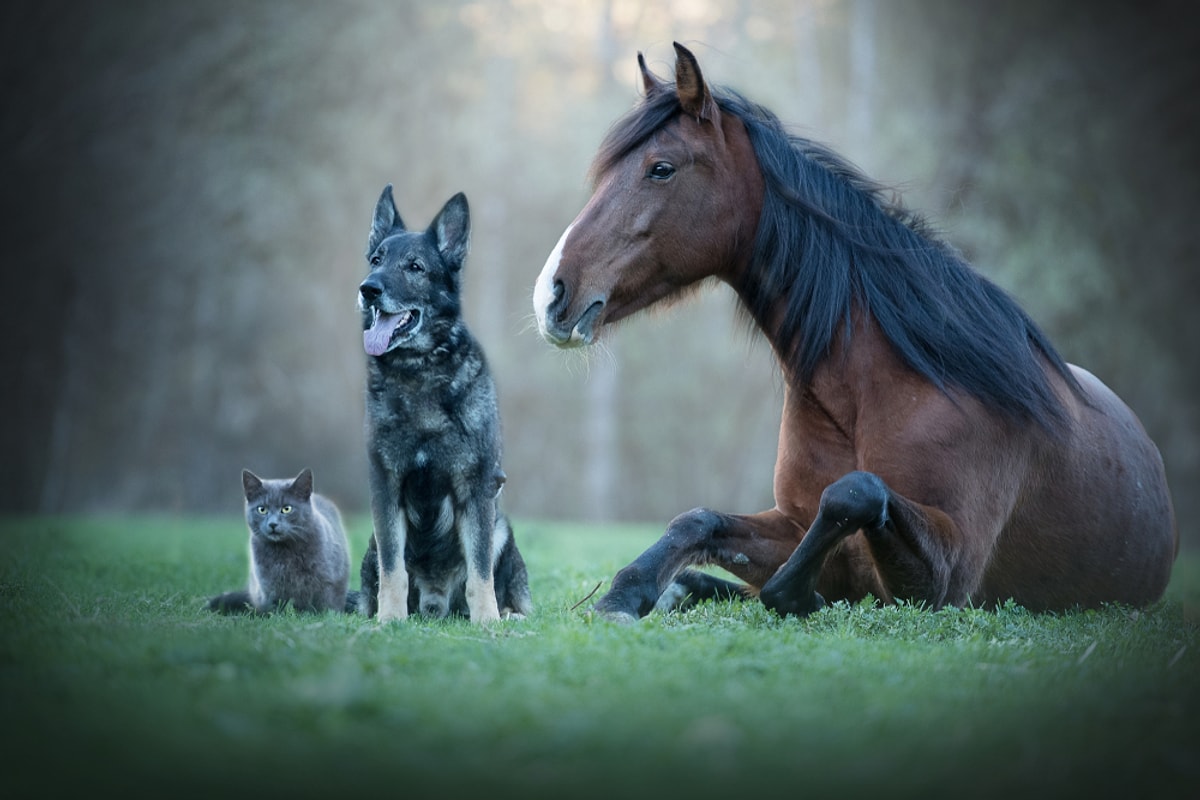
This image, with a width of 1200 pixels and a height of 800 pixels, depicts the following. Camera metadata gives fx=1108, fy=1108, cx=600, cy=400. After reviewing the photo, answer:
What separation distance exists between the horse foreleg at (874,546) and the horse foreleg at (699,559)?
0.51 meters

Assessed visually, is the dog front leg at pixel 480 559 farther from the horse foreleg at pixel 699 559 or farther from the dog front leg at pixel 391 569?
the horse foreleg at pixel 699 559

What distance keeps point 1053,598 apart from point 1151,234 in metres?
16.7

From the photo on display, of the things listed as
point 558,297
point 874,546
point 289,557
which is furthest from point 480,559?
point 874,546

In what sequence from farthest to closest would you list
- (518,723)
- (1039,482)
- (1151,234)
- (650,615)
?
1. (1151,234)
2. (1039,482)
3. (650,615)
4. (518,723)

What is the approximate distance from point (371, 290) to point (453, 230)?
0.77 metres

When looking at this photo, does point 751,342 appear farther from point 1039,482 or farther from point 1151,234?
point 1151,234

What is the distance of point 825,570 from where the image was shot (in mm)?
5930

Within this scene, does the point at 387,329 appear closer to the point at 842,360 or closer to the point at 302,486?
the point at 302,486

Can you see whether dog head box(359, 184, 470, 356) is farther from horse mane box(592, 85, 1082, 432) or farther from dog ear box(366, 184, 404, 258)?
horse mane box(592, 85, 1082, 432)

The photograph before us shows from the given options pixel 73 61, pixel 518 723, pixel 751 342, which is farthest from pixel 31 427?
pixel 518 723

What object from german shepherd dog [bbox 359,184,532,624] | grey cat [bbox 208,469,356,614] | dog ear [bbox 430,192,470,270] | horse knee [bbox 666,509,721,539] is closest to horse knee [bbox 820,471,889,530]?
horse knee [bbox 666,509,721,539]

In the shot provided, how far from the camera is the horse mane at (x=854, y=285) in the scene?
19.3 ft

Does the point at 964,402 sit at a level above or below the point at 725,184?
below

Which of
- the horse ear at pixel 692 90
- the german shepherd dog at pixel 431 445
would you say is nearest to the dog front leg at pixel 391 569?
the german shepherd dog at pixel 431 445
